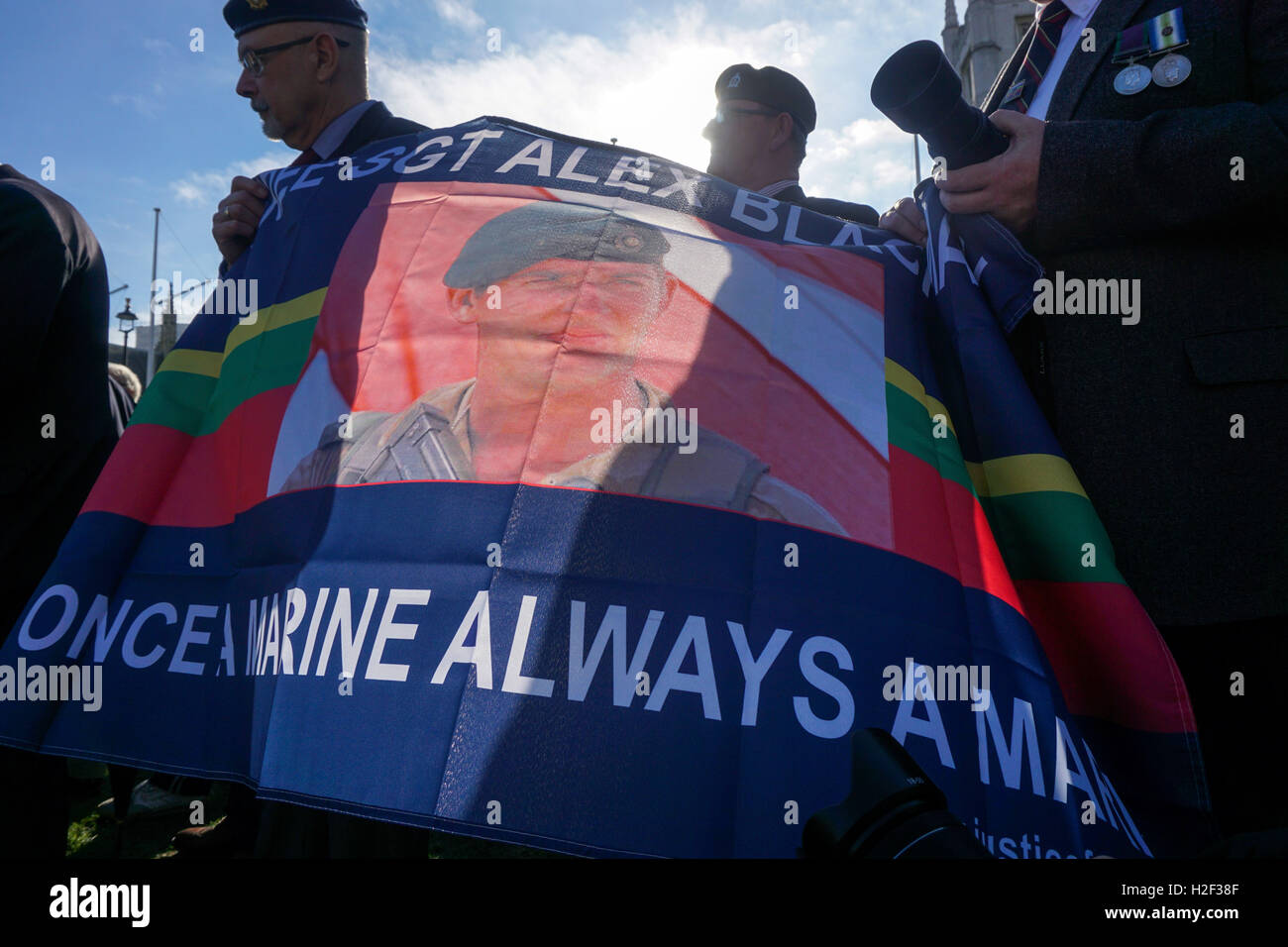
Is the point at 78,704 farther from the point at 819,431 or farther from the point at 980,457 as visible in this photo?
the point at 980,457

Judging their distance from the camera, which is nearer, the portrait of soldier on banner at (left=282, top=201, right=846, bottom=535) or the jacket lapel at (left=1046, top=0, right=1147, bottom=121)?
the portrait of soldier on banner at (left=282, top=201, right=846, bottom=535)

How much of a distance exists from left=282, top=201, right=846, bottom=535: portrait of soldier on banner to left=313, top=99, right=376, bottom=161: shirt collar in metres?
0.82

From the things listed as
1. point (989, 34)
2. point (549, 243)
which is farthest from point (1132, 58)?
point (989, 34)

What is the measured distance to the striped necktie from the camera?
1557 millimetres

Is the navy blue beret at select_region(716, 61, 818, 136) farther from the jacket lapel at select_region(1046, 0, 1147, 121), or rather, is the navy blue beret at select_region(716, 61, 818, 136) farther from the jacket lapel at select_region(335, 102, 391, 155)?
the jacket lapel at select_region(1046, 0, 1147, 121)

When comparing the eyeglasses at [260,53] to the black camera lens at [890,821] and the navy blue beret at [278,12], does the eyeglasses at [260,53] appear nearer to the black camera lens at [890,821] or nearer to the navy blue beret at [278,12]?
→ the navy blue beret at [278,12]

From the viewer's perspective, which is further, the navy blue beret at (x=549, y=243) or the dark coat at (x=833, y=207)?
the dark coat at (x=833, y=207)

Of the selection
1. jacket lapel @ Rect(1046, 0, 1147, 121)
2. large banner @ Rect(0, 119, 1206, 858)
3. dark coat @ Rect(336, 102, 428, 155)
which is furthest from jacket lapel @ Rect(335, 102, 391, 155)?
jacket lapel @ Rect(1046, 0, 1147, 121)

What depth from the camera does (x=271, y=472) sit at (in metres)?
1.42

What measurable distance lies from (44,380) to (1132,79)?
2411mm

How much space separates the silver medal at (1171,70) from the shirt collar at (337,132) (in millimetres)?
1767

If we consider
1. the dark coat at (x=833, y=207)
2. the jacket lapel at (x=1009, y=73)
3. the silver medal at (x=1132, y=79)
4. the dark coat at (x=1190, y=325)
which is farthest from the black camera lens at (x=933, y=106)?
the dark coat at (x=833, y=207)

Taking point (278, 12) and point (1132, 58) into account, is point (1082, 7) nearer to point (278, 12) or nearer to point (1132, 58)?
point (1132, 58)

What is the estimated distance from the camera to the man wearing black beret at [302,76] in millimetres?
2131
